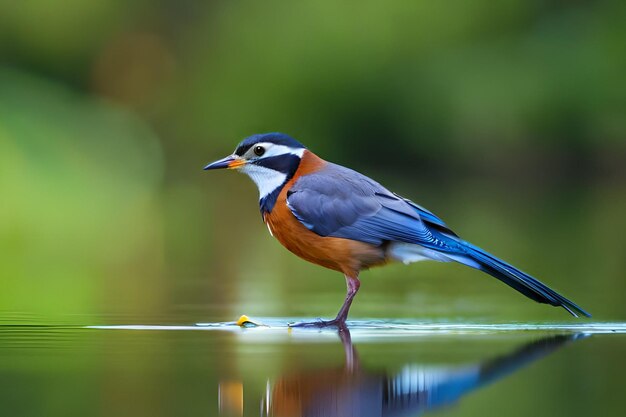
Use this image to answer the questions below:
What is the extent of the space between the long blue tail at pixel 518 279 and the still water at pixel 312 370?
26 cm

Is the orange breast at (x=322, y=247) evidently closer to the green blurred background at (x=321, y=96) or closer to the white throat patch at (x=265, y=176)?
the white throat patch at (x=265, y=176)

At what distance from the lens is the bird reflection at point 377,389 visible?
15.3 ft

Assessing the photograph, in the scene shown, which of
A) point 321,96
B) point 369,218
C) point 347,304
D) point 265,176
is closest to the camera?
point 347,304

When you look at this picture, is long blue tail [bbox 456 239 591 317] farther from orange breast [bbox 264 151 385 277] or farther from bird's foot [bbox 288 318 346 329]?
bird's foot [bbox 288 318 346 329]

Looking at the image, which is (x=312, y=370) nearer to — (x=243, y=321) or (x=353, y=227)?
(x=243, y=321)

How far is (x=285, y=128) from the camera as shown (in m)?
25.6

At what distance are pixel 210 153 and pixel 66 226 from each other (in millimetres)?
10763

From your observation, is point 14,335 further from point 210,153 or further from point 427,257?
point 210,153

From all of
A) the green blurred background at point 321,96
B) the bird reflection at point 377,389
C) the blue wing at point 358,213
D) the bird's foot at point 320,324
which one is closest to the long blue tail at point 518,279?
the blue wing at point 358,213

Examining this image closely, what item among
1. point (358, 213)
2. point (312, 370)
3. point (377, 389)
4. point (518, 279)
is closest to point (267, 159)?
point (358, 213)

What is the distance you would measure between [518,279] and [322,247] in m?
1.28

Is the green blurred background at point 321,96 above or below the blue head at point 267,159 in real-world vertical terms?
above

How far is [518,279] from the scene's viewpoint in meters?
7.62

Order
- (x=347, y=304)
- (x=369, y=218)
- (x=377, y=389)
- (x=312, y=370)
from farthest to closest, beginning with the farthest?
(x=369, y=218), (x=347, y=304), (x=312, y=370), (x=377, y=389)
